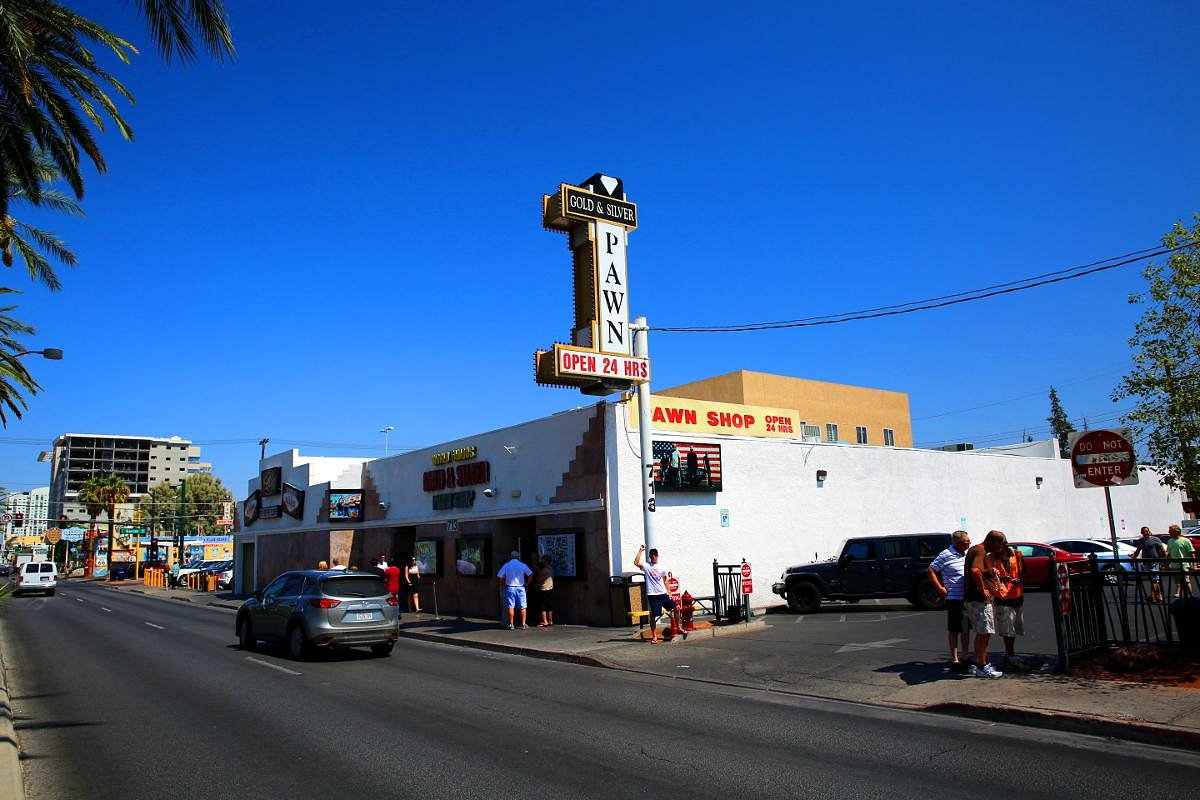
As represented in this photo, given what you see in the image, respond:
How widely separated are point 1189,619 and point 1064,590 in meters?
1.36

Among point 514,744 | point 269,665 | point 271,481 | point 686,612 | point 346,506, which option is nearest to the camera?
point 514,744

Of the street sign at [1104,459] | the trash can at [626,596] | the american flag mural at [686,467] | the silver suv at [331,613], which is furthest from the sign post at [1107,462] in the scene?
the silver suv at [331,613]

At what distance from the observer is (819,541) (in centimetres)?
2369

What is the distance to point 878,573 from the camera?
64.2ft

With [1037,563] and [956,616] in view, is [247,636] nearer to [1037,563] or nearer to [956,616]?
[956,616]

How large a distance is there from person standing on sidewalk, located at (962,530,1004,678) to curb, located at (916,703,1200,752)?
61.8 inches

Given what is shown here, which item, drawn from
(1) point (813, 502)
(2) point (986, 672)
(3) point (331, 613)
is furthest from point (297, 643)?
(1) point (813, 502)

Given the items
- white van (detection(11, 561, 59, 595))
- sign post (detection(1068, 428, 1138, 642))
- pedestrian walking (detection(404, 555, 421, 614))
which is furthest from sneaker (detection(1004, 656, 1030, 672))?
white van (detection(11, 561, 59, 595))

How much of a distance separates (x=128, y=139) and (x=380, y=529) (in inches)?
709

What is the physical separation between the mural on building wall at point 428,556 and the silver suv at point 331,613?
9.19m

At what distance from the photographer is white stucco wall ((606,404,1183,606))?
64.0ft

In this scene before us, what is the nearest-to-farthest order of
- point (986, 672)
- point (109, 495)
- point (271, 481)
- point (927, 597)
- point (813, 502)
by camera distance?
1. point (986, 672)
2. point (927, 597)
3. point (813, 502)
4. point (271, 481)
5. point (109, 495)

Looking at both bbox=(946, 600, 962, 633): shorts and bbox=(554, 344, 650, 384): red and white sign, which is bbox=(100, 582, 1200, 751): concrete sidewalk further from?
bbox=(554, 344, 650, 384): red and white sign

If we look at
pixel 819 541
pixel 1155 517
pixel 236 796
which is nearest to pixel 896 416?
pixel 1155 517
